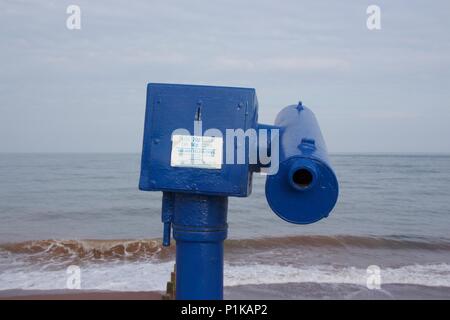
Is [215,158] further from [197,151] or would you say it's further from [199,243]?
[199,243]

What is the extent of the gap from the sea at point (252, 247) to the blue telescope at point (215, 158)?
11.9 ft

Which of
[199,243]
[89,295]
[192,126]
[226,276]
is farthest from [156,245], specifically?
[192,126]

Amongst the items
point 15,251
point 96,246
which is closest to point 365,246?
point 96,246

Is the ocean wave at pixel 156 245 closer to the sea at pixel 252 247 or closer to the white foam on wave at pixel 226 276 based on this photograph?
the sea at pixel 252 247

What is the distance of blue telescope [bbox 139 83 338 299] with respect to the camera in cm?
179

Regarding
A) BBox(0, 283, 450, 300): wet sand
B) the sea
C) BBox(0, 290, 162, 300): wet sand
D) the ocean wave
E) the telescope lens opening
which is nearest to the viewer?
the telescope lens opening

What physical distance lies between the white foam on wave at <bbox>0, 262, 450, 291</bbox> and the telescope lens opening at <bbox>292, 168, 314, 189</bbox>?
630 centimetres

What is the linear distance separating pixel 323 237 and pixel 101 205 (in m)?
8.97

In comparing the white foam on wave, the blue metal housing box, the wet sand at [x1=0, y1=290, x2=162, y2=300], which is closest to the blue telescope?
the blue metal housing box

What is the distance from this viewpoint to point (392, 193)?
23.1 meters

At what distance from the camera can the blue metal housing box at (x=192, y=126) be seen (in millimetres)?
1828

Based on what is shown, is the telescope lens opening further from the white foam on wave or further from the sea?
the white foam on wave

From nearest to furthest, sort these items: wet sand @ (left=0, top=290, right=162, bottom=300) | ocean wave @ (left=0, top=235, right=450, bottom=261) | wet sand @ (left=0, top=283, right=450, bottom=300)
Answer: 1. wet sand @ (left=0, top=290, right=162, bottom=300)
2. wet sand @ (left=0, top=283, right=450, bottom=300)
3. ocean wave @ (left=0, top=235, right=450, bottom=261)
